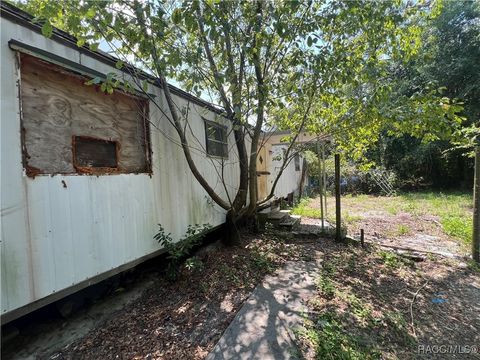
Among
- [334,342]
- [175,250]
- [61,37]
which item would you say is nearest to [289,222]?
[175,250]

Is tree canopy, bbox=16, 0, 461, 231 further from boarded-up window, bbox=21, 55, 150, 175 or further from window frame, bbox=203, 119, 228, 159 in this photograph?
window frame, bbox=203, 119, 228, 159

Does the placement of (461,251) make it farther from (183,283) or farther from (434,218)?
(183,283)

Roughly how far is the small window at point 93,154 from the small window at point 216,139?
7.00 feet

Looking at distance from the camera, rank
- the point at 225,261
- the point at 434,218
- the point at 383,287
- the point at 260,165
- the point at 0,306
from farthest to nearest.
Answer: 1. the point at 260,165
2. the point at 434,218
3. the point at 225,261
4. the point at 383,287
5. the point at 0,306

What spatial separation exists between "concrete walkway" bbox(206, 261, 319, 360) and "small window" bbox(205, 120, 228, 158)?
8.93ft

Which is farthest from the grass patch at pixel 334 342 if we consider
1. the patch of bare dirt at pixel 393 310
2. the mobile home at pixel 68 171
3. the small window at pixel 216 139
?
the small window at pixel 216 139

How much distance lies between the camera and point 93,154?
2.81 metres

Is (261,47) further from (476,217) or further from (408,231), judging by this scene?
(408,231)

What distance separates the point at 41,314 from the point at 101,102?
2.46 meters

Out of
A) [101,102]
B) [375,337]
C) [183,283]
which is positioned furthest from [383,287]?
[101,102]

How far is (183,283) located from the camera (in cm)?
358

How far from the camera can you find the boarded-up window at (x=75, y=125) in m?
2.23

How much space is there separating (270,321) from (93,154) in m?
2.62

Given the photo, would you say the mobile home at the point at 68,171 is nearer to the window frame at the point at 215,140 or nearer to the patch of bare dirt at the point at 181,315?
the patch of bare dirt at the point at 181,315
